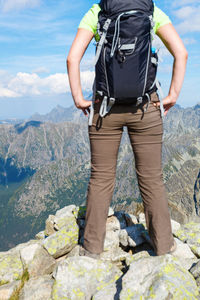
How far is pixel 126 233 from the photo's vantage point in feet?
24.3

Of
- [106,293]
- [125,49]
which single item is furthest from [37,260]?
[125,49]

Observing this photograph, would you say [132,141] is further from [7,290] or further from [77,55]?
[7,290]

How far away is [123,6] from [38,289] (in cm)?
603

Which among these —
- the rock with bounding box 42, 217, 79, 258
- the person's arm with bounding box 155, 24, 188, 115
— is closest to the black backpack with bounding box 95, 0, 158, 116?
the person's arm with bounding box 155, 24, 188, 115

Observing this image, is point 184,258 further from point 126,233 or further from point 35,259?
point 35,259

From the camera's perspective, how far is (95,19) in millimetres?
4883

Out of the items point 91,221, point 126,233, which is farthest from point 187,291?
point 126,233

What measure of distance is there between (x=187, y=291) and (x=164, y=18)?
520 cm

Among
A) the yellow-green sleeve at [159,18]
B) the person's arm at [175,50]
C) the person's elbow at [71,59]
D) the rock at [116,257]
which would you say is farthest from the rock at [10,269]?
the yellow-green sleeve at [159,18]

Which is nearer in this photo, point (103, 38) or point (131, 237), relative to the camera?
point (103, 38)

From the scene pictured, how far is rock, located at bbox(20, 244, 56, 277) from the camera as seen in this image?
6296mm

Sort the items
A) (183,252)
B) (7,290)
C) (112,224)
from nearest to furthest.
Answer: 1. (7,290)
2. (183,252)
3. (112,224)

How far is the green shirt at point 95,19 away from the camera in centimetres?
489

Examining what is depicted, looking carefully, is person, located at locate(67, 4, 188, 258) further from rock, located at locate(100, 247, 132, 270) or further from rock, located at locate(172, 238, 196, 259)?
rock, located at locate(100, 247, 132, 270)
